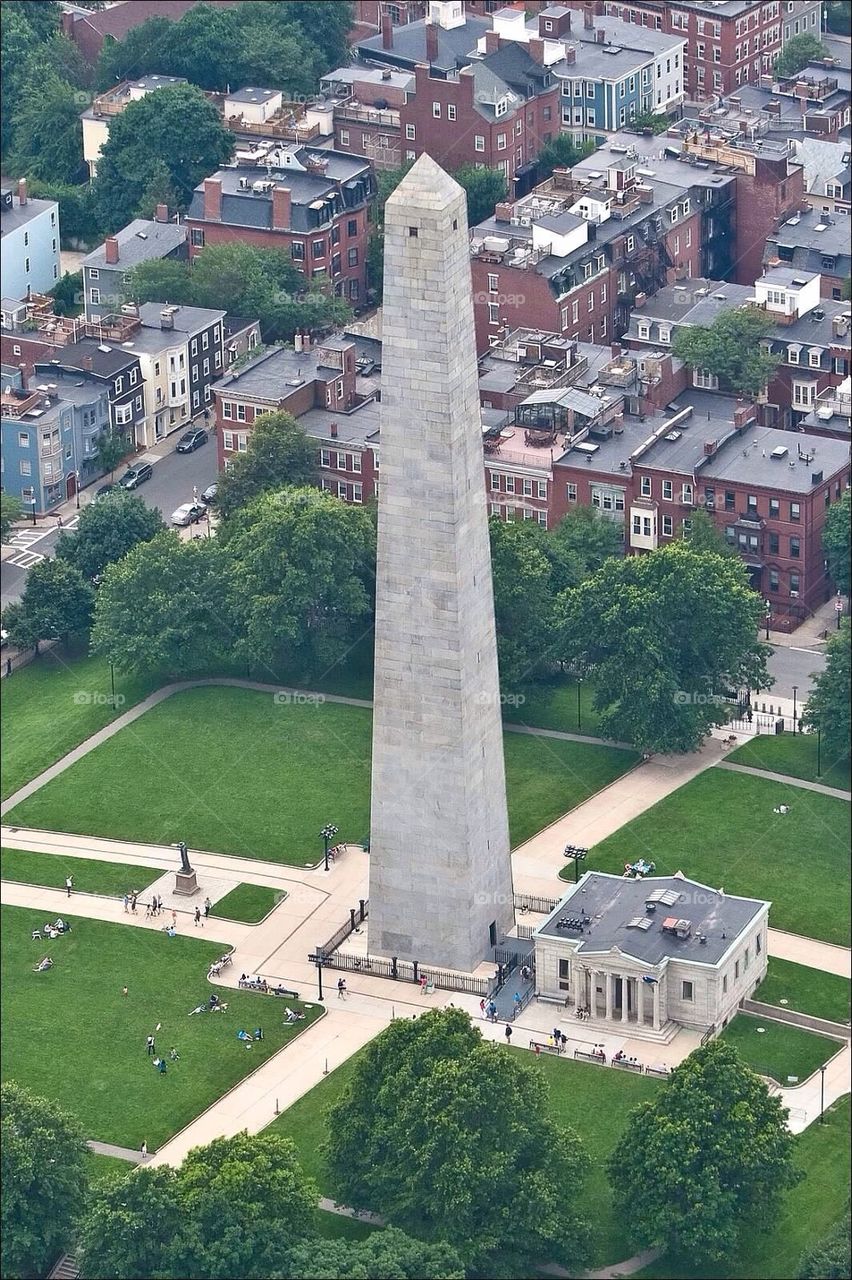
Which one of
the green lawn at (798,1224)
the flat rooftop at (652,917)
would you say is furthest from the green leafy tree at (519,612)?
the green lawn at (798,1224)

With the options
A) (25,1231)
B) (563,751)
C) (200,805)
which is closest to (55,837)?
(200,805)

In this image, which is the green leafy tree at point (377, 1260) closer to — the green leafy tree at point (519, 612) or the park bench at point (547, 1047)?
the park bench at point (547, 1047)

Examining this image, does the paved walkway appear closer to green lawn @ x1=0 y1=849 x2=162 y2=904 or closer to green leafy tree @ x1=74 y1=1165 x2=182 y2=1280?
green lawn @ x1=0 y1=849 x2=162 y2=904

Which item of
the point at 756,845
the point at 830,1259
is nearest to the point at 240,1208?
the point at 830,1259

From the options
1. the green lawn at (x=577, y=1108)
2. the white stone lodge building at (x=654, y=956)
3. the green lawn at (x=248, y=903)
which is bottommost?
the green lawn at (x=248, y=903)

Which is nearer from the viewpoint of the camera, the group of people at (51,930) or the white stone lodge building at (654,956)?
the white stone lodge building at (654,956)
